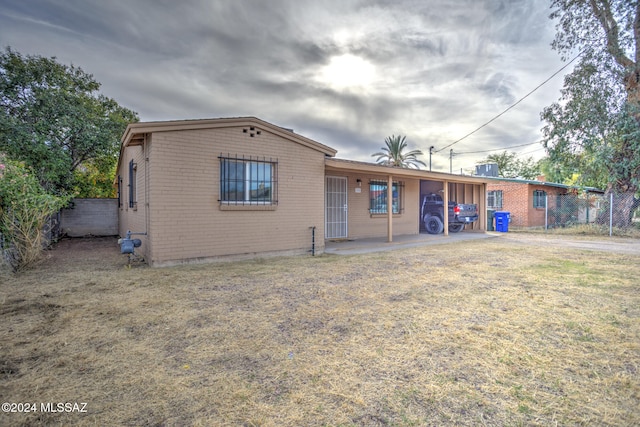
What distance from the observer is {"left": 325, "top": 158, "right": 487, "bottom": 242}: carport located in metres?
9.95

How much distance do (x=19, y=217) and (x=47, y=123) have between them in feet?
24.9

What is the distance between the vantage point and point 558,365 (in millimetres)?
2389

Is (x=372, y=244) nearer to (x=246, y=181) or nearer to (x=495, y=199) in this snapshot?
(x=246, y=181)

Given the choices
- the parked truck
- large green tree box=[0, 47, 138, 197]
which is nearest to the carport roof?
the parked truck

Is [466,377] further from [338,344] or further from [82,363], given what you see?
[82,363]

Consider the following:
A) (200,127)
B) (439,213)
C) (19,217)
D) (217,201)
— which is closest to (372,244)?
(439,213)

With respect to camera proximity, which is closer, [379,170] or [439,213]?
[379,170]

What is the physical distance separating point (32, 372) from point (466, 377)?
3.30 m

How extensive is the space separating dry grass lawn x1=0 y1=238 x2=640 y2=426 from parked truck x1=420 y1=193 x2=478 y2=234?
7352mm

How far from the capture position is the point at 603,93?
13.3 m

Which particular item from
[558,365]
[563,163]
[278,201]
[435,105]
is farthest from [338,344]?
[563,163]

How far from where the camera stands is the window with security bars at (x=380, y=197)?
444 inches

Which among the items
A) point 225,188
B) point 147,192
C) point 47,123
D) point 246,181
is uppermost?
point 47,123

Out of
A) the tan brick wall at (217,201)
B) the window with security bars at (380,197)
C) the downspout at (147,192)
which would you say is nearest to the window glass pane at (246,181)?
the tan brick wall at (217,201)
